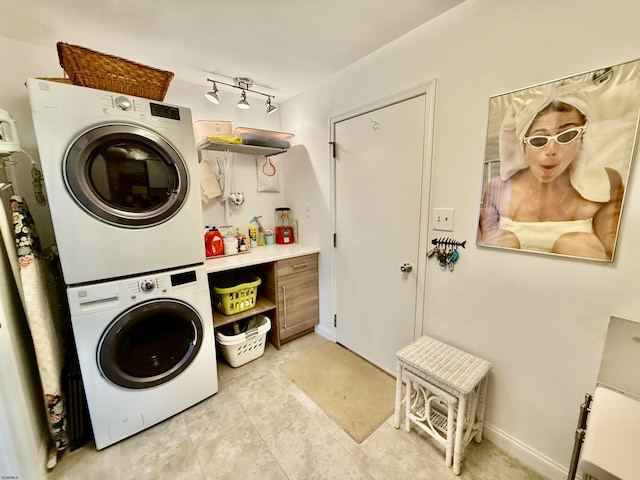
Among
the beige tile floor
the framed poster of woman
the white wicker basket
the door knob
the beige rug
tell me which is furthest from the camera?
the white wicker basket

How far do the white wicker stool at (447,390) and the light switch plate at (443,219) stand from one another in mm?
697

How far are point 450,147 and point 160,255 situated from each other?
5.69ft

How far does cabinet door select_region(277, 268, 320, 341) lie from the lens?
222 centimetres

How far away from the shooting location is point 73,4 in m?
1.24

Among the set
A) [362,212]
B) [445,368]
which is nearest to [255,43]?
[362,212]

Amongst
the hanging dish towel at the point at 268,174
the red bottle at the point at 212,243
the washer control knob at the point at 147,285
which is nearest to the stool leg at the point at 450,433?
the washer control knob at the point at 147,285

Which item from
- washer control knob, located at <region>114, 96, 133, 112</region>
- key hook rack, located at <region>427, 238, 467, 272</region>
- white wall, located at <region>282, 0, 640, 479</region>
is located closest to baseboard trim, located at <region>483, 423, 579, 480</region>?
white wall, located at <region>282, 0, 640, 479</region>

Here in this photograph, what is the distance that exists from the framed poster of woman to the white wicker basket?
5.78ft

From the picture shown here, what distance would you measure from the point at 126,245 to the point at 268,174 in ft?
5.03

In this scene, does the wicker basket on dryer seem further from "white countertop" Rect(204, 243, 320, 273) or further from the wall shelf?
"white countertop" Rect(204, 243, 320, 273)

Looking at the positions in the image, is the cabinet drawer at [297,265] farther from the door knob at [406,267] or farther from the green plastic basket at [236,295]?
the door knob at [406,267]

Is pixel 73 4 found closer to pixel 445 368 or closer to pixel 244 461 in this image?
pixel 244 461

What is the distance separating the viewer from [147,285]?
1.38 meters

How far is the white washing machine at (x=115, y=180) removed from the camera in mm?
1145
